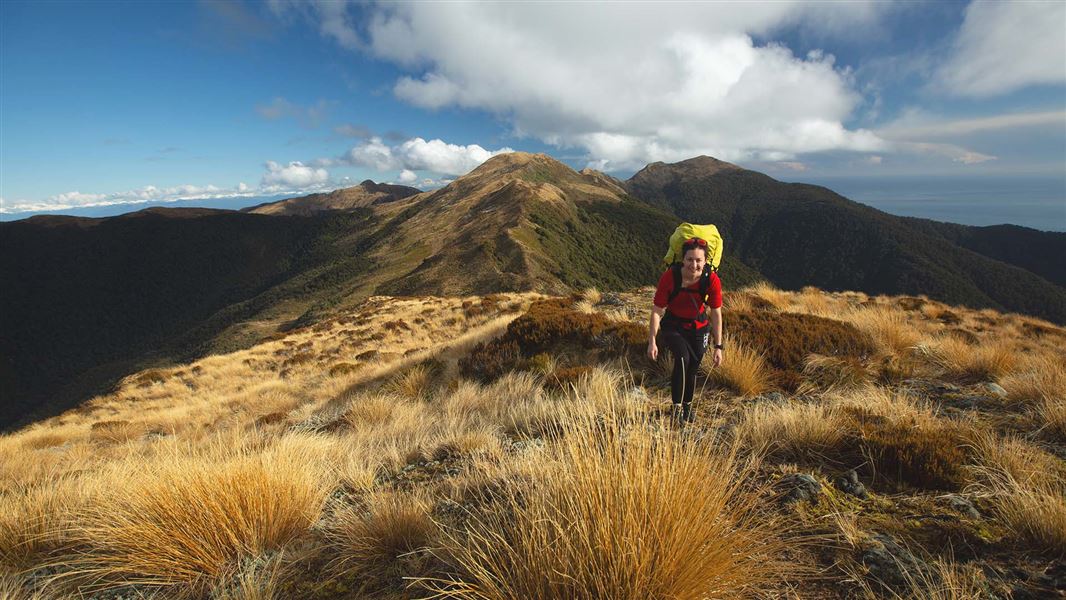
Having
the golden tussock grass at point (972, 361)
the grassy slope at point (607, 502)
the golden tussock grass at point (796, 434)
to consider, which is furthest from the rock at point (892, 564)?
the golden tussock grass at point (972, 361)

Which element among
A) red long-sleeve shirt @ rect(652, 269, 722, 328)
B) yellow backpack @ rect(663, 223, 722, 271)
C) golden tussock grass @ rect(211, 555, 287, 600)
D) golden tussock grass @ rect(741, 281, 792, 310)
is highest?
yellow backpack @ rect(663, 223, 722, 271)

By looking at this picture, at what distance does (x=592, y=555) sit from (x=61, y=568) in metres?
4.00

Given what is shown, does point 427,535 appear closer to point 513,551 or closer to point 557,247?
point 513,551

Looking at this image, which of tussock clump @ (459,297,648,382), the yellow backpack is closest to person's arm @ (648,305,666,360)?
the yellow backpack

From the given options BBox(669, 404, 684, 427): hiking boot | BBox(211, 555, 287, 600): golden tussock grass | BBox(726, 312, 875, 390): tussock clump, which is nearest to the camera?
BBox(211, 555, 287, 600): golden tussock grass

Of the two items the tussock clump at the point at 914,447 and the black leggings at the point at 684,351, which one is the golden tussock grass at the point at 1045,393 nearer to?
the tussock clump at the point at 914,447

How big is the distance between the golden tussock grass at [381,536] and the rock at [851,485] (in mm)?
3121

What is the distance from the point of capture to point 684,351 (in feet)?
17.0

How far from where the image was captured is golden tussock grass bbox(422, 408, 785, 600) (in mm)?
1938

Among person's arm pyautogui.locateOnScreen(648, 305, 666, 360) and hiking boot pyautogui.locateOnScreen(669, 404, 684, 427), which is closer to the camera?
hiking boot pyautogui.locateOnScreen(669, 404, 684, 427)

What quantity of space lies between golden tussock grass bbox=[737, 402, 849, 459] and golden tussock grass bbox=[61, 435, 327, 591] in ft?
12.7

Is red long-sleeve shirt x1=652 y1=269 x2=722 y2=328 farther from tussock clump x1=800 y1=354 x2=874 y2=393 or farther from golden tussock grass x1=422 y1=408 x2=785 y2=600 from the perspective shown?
golden tussock grass x1=422 y1=408 x2=785 y2=600

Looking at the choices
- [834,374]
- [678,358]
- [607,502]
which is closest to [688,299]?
[678,358]

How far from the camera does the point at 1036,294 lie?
16325 cm
